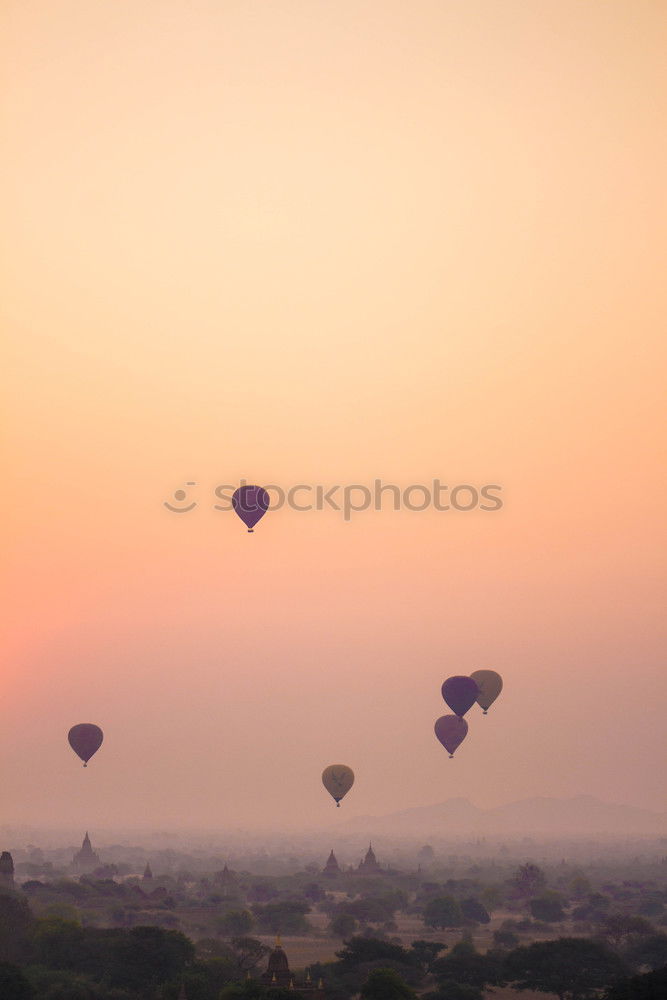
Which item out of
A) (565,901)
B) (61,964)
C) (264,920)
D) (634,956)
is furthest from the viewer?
(565,901)

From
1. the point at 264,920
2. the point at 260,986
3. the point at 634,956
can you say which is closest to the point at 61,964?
the point at 260,986

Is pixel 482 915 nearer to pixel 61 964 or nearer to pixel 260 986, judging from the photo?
pixel 61 964

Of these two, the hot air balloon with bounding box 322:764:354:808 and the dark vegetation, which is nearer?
the dark vegetation

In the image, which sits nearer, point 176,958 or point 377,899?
point 176,958

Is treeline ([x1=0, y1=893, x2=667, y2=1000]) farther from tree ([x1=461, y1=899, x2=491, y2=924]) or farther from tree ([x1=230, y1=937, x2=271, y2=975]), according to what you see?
tree ([x1=461, y1=899, x2=491, y2=924])

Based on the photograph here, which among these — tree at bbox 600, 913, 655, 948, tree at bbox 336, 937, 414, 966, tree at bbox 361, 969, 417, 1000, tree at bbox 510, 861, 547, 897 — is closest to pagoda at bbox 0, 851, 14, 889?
tree at bbox 336, 937, 414, 966

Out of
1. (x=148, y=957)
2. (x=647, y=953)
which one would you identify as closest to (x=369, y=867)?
(x=647, y=953)

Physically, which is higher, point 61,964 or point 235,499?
point 235,499
